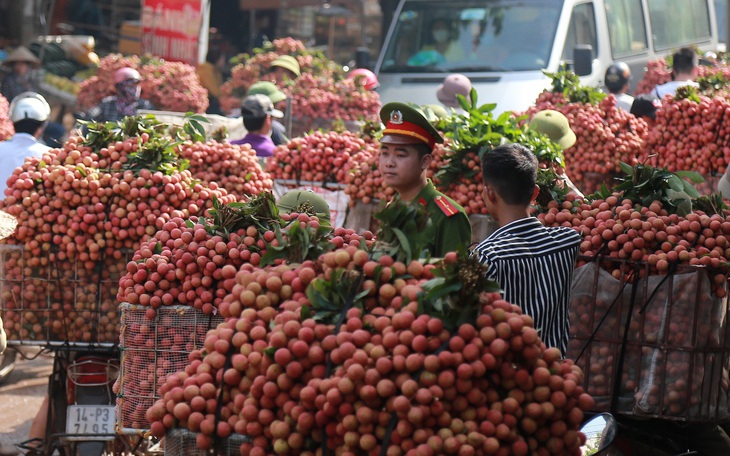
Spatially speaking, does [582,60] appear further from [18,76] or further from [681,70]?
[18,76]

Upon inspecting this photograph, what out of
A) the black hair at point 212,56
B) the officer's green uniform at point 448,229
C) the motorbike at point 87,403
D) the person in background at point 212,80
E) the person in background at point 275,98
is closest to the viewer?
the officer's green uniform at point 448,229

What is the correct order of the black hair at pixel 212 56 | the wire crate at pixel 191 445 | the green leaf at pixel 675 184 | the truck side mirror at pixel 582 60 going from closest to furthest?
the wire crate at pixel 191 445, the green leaf at pixel 675 184, the truck side mirror at pixel 582 60, the black hair at pixel 212 56

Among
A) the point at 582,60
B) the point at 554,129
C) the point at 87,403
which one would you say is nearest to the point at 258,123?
the point at 554,129

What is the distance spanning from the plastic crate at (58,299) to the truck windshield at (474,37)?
761 centimetres

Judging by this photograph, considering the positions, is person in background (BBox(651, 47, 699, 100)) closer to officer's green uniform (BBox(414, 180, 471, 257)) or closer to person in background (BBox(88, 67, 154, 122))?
person in background (BBox(88, 67, 154, 122))

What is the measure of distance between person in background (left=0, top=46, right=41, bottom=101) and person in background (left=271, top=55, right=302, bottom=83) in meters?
4.06

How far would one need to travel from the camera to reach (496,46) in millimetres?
12383

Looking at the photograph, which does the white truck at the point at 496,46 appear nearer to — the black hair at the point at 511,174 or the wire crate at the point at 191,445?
the black hair at the point at 511,174

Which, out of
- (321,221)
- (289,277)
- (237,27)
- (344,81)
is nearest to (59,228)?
(321,221)

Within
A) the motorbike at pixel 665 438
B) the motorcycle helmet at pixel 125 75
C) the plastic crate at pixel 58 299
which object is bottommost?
the motorbike at pixel 665 438

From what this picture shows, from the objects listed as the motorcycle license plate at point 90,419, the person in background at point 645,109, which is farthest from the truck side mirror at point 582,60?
the motorcycle license plate at point 90,419

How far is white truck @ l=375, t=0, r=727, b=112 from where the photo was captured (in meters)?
11.9

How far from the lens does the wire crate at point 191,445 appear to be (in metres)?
3.20

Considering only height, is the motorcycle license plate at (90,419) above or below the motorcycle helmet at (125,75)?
below
